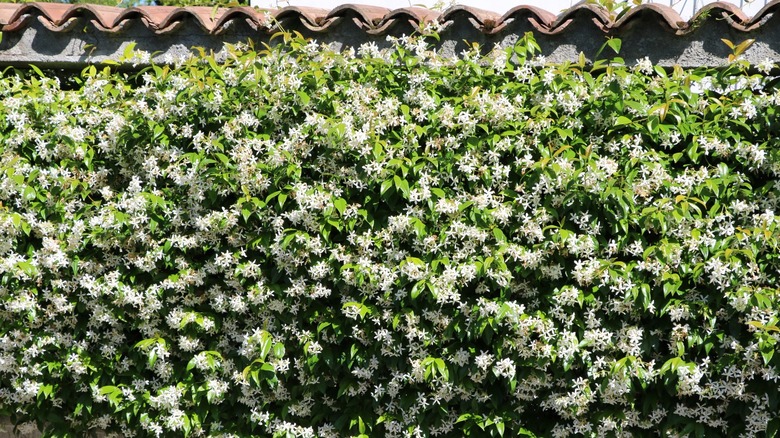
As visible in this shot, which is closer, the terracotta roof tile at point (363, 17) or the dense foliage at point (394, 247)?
the dense foliage at point (394, 247)

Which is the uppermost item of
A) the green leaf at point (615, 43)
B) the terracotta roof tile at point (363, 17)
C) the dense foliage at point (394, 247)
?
the terracotta roof tile at point (363, 17)

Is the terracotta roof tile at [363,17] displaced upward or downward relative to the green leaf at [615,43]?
upward

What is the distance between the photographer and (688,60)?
3688mm

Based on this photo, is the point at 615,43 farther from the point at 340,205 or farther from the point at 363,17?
the point at 340,205

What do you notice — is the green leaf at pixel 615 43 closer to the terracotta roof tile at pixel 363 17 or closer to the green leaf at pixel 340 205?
the terracotta roof tile at pixel 363 17

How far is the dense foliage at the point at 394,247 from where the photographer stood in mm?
3352

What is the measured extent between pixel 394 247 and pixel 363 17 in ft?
3.85

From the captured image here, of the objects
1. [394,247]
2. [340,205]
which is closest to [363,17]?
[340,205]

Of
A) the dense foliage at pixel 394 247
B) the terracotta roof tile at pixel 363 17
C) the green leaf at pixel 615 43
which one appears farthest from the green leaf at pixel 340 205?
the green leaf at pixel 615 43

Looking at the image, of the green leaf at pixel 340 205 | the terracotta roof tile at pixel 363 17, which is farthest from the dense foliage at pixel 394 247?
the terracotta roof tile at pixel 363 17

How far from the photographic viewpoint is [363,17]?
4012mm

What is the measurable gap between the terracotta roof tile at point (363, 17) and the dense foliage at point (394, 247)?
0.21 metres

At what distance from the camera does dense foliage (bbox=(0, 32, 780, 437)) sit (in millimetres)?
3352

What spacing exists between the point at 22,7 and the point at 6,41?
21 centimetres
